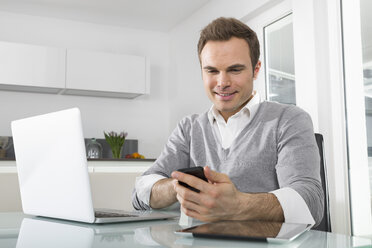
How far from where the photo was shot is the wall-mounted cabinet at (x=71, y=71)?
407 centimetres

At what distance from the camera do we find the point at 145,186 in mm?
1427

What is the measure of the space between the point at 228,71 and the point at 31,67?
3.14m

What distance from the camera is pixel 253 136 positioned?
4.81ft

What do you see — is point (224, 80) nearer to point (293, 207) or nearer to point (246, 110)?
point (246, 110)

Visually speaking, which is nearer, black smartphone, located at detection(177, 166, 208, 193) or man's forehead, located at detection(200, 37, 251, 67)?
black smartphone, located at detection(177, 166, 208, 193)

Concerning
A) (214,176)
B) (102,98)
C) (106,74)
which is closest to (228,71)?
(214,176)

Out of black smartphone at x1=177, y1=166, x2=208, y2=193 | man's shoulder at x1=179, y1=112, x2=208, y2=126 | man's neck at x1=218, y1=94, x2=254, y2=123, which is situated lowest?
black smartphone at x1=177, y1=166, x2=208, y2=193

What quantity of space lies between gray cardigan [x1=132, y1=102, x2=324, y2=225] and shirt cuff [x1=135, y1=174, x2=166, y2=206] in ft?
0.13

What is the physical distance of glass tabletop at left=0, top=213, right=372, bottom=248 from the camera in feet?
2.22

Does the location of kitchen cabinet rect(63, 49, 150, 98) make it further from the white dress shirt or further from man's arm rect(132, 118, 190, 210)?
the white dress shirt

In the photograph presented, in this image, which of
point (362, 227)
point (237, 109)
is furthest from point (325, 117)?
point (237, 109)

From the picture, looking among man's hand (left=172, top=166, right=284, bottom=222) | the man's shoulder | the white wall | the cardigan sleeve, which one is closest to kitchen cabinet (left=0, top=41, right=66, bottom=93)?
the white wall

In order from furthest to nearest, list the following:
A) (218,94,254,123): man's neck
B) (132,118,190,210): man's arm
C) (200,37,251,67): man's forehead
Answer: (218,94,254,123): man's neck
(200,37,251,67): man's forehead
(132,118,190,210): man's arm

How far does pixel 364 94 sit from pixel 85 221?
2179mm
